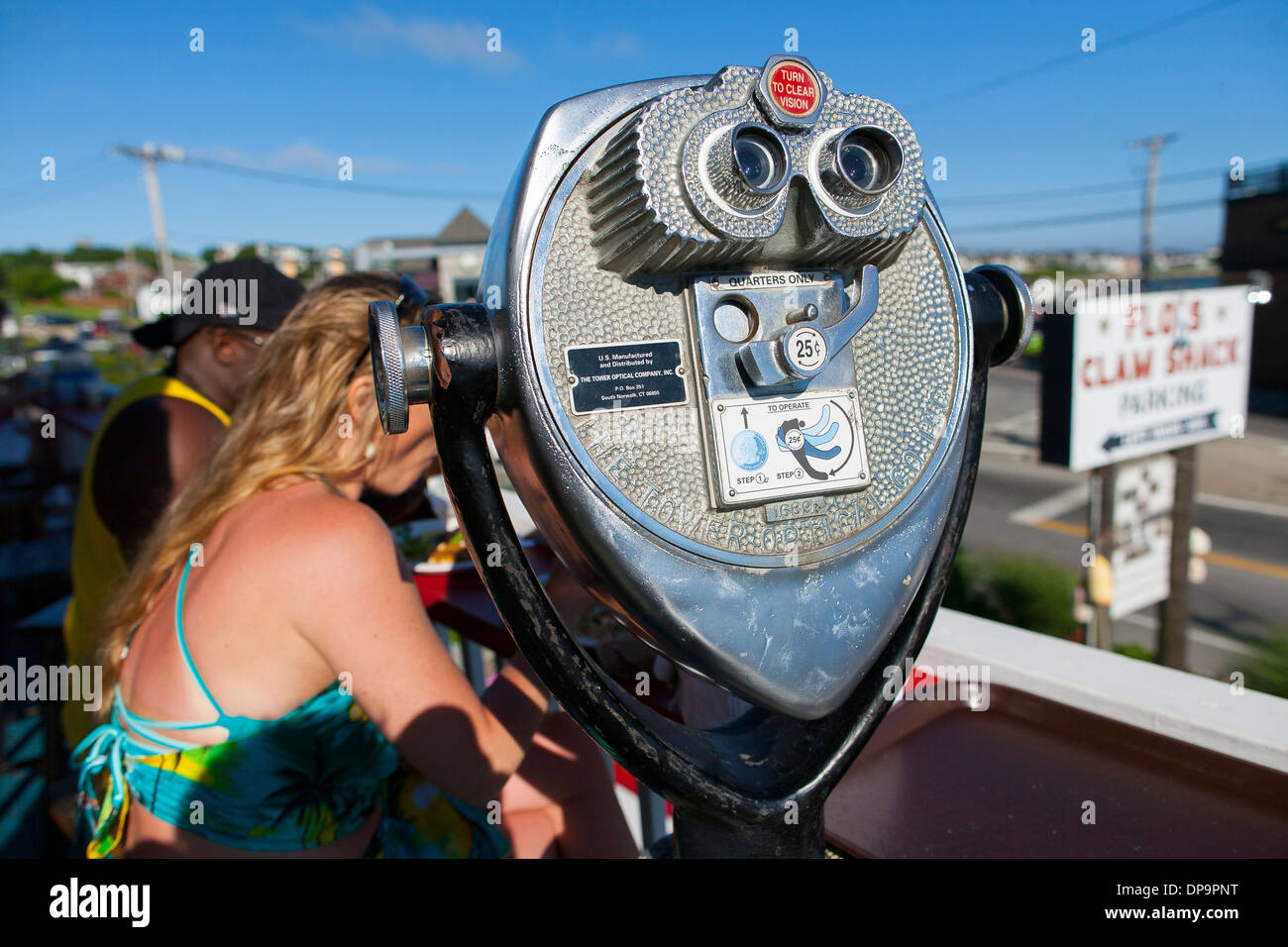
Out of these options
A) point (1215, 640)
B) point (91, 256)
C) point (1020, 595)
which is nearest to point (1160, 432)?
point (1020, 595)

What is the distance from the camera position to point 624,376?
27.0 inches

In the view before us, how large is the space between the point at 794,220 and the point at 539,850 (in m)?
1.19

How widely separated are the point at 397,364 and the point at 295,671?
641mm

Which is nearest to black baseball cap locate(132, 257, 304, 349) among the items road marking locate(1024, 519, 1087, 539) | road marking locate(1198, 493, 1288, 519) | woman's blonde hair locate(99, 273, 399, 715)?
woman's blonde hair locate(99, 273, 399, 715)

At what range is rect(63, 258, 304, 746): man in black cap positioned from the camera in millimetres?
1970

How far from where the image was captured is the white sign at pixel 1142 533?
4164 mm

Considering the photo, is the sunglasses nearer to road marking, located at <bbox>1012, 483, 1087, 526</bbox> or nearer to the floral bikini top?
the floral bikini top

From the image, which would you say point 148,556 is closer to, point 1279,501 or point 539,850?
point 539,850

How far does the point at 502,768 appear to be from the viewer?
1.11 meters

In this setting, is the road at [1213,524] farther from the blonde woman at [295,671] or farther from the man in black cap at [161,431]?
the man in black cap at [161,431]

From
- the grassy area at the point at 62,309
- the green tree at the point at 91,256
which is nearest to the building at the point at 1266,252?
the grassy area at the point at 62,309

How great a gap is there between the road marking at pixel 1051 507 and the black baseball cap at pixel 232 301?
27.9 ft

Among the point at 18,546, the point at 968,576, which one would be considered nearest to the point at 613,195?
the point at 968,576

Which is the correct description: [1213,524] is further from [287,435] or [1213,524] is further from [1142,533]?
[287,435]
